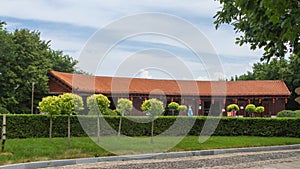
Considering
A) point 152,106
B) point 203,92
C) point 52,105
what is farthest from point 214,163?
point 203,92

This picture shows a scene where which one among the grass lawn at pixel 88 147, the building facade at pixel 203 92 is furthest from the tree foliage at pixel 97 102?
the building facade at pixel 203 92

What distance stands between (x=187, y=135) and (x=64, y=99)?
7212 millimetres

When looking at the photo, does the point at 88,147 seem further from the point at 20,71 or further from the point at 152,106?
the point at 20,71

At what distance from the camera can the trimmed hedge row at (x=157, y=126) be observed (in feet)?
→ 46.3

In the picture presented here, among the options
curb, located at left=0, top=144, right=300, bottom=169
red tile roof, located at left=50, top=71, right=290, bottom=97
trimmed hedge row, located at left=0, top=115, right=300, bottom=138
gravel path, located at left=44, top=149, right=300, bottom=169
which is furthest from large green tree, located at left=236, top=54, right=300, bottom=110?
gravel path, located at left=44, top=149, right=300, bottom=169

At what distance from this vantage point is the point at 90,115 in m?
15.1

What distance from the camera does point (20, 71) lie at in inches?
1060

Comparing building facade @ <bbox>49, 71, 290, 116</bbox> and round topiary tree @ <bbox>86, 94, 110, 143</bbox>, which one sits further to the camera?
building facade @ <bbox>49, 71, 290, 116</bbox>

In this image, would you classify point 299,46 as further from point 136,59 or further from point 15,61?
point 15,61

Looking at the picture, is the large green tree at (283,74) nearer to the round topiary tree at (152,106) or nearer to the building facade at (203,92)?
the building facade at (203,92)

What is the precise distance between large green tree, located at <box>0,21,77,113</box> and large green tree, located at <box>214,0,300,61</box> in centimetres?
1953

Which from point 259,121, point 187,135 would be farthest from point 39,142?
point 259,121

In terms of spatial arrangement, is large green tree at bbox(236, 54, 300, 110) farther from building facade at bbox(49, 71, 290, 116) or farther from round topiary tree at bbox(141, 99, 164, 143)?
round topiary tree at bbox(141, 99, 164, 143)

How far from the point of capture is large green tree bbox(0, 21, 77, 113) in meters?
26.0
